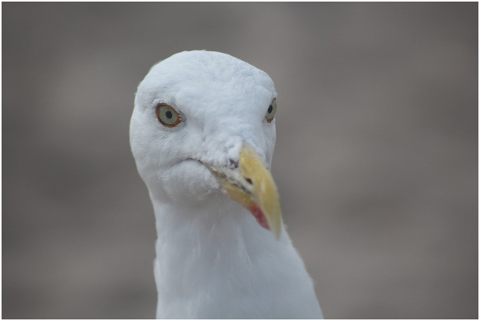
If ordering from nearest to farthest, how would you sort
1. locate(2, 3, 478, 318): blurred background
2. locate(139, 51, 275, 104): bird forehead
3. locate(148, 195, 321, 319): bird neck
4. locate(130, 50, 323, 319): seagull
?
locate(130, 50, 323, 319): seagull → locate(139, 51, 275, 104): bird forehead → locate(148, 195, 321, 319): bird neck → locate(2, 3, 478, 318): blurred background

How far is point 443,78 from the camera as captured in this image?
821cm

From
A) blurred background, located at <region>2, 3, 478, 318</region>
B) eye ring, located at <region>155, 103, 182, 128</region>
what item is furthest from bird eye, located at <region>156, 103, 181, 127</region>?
blurred background, located at <region>2, 3, 478, 318</region>

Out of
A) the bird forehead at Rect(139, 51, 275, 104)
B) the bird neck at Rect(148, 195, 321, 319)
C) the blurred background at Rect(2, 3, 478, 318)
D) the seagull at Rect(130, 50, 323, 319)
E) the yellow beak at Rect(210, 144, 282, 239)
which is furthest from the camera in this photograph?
the blurred background at Rect(2, 3, 478, 318)

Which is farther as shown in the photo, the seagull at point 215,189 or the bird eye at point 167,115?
the bird eye at point 167,115

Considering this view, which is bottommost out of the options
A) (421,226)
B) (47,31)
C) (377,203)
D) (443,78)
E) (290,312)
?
(290,312)

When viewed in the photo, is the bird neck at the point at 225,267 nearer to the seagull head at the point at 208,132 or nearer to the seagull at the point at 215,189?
the seagull at the point at 215,189

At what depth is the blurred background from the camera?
6.61 meters

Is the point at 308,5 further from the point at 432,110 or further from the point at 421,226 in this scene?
the point at 421,226

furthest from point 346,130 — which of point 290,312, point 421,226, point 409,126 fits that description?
point 290,312

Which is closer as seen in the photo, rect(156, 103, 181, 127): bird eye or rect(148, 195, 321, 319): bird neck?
rect(156, 103, 181, 127): bird eye

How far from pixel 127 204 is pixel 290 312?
5.10 metres

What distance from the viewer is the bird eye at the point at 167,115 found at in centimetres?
226

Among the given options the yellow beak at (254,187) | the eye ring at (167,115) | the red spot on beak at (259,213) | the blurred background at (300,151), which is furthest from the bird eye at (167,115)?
the blurred background at (300,151)

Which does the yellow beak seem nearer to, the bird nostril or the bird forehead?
the bird nostril
